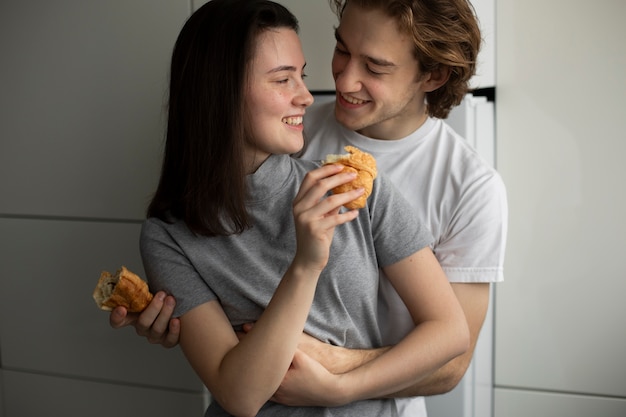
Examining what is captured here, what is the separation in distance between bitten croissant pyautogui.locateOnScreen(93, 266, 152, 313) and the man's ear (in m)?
0.59

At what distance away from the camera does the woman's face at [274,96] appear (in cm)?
119

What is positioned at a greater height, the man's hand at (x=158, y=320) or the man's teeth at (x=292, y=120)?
the man's teeth at (x=292, y=120)

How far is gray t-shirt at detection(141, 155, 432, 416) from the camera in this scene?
120 centimetres

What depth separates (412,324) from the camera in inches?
52.5

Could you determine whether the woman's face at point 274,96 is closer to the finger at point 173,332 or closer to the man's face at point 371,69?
the man's face at point 371,69

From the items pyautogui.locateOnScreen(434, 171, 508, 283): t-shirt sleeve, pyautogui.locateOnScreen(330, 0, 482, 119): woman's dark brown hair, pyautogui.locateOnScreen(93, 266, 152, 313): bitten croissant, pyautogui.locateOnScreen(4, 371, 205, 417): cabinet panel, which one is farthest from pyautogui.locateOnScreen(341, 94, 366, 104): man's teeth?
pyautogui.locateOnScreen(4, 371, 205, 417): cabinet panel

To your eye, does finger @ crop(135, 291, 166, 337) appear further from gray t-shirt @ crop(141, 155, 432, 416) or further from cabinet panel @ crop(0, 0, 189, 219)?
cabinet panel @ crop(0, 0, 189, 219)

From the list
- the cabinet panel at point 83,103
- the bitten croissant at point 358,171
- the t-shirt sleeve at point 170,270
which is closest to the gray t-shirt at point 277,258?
the t-shirt sleeve at point 170,270

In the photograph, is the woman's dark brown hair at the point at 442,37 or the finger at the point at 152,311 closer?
the finger at the point at 152,311

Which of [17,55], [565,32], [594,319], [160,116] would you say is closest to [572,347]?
[594,319]

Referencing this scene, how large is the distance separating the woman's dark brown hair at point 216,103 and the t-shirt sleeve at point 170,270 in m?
0.05

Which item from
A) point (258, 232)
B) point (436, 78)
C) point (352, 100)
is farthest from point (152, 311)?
point (436, 78)

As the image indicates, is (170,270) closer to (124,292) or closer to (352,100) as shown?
(124,292)

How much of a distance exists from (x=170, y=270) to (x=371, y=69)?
0.46m
